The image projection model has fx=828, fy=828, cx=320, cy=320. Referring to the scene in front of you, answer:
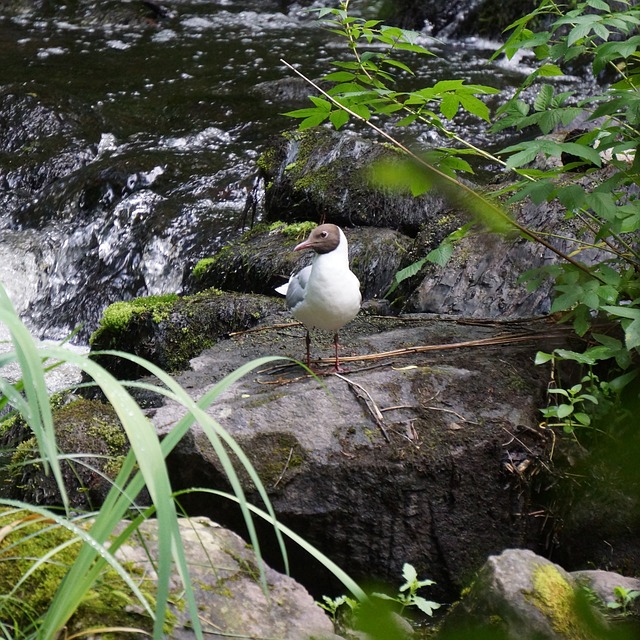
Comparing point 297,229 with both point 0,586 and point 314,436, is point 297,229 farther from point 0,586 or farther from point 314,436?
point 0,586

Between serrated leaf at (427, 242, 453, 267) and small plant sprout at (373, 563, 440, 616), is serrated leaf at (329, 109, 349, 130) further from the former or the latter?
small plant sprout at (373, 563, 440, 616)

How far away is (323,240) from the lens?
143 inches

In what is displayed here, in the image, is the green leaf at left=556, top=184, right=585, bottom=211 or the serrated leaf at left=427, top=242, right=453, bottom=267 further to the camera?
the serrated leaf at left=427, top=242, right=453, bottom=267

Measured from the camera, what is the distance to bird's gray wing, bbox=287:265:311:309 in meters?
3.63

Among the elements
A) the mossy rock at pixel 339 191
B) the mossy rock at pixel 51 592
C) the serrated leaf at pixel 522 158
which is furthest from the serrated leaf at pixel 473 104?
the mossy rock at pixel 339 191

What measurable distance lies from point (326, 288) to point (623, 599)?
1.72 m

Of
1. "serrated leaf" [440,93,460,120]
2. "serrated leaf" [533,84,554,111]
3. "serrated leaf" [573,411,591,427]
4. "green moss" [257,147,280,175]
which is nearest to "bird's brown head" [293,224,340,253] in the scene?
"serrated leaf" [440,93,460,120]

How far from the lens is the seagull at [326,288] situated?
11.5ft

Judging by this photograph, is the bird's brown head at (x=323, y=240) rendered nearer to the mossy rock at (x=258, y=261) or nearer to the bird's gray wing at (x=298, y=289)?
the bird's gray wing at (x=298, y=289)

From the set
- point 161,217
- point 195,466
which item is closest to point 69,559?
point 195,466

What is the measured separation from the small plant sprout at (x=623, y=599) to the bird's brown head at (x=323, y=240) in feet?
6.12

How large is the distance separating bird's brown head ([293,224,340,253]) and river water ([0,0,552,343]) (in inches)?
136

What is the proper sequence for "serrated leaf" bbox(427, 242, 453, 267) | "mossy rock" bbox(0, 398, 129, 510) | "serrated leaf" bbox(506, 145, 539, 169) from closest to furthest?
"serrated leaf" bbox(506, 145, 539, 169), "serrated leaf" bbox(427, 242, 453, 267), "mossy rock" bbox(0, 398, 129, 510)

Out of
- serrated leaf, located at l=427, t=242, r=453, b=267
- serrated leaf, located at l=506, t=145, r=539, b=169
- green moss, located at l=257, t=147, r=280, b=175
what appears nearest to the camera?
serrated leaf, located at l=506, t=145, r=539, b=169
